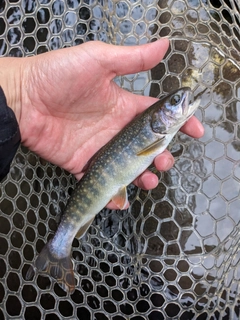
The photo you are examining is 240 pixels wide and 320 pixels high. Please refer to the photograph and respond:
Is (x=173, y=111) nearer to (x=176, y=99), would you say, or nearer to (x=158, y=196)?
(x=176, y=99)

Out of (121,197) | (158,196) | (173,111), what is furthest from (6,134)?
(158,196)

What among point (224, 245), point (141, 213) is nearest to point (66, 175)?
point (141, 213)

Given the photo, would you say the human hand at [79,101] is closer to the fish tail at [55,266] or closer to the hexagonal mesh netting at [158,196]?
the hexagonal mesh netting at [158,196]

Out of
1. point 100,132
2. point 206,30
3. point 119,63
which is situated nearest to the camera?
point 119,63

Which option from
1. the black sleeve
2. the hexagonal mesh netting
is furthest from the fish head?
the black sleeve

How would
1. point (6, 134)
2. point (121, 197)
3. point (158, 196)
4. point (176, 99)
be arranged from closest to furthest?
1. point (6, 134)
2. point (176, 99)
3. point (121, 197)
4. point (158, 196)

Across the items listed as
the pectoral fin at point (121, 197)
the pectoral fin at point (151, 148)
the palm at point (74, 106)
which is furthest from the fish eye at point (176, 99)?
the pectoral fin at point (121, 197)

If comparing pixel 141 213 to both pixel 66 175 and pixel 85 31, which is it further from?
pixel 85 31
